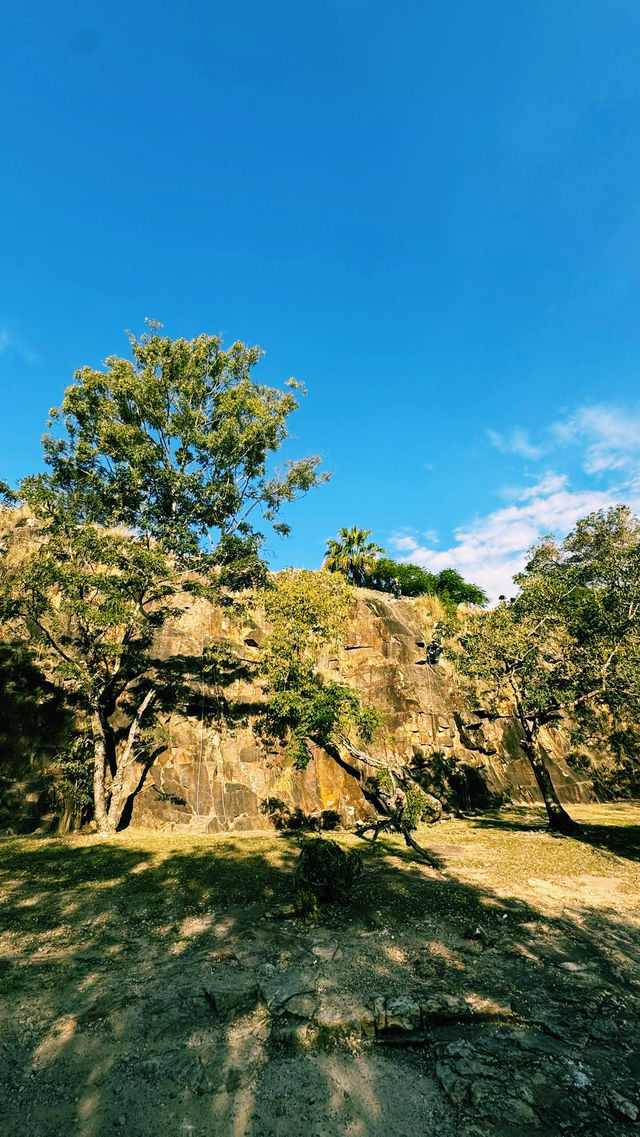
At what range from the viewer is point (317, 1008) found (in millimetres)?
6508

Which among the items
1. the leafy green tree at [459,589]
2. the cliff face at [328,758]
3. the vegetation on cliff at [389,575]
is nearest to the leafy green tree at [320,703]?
the cliff face at [328,758]

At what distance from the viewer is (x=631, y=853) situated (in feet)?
50.5

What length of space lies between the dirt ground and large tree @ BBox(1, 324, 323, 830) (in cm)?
852

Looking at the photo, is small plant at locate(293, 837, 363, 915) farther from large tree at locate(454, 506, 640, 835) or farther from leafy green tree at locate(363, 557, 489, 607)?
leafy green tree at locate(363, 557, 489, 607)

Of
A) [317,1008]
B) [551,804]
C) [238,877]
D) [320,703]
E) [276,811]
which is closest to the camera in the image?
[317,1008]

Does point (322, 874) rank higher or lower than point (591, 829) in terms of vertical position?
higher

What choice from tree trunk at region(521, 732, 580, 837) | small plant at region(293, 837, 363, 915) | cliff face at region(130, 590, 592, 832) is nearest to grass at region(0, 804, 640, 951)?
small plant at region(293, 837, 363, 915)

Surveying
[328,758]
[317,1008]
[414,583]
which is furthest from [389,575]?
[317,1008]

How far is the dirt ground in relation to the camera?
190 inches

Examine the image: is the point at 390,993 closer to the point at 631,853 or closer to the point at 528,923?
the point at 528,923

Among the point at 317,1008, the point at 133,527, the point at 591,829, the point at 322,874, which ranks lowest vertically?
the point at 317,1008

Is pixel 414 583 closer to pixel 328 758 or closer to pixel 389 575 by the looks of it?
pixel 389 575

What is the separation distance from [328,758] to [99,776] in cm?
1126

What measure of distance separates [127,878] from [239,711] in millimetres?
12447
